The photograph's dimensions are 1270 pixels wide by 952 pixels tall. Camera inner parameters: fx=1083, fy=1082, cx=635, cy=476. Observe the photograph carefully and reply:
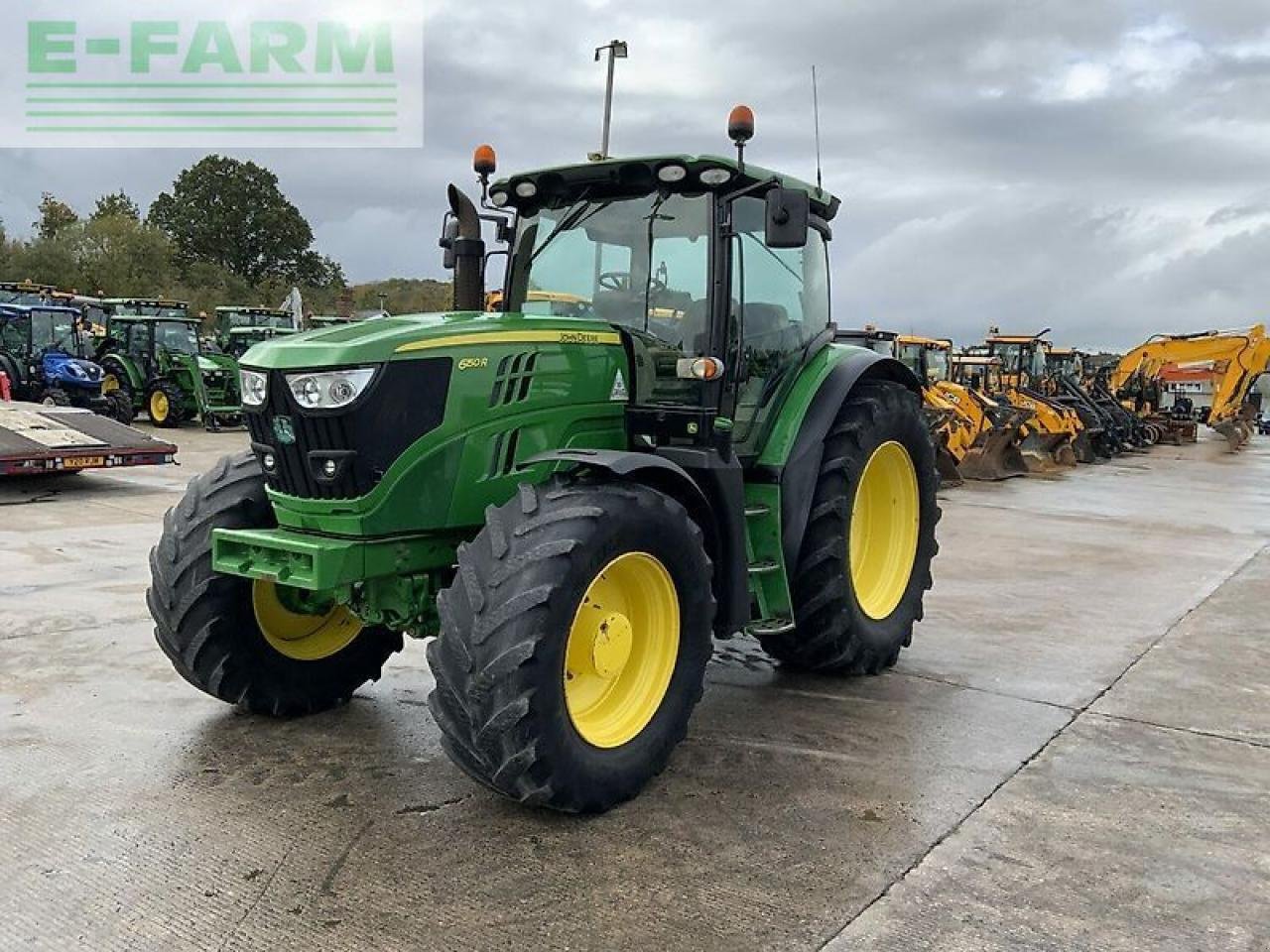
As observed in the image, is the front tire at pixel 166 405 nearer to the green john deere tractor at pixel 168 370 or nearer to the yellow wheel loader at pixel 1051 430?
the green john deere tractor at pixel 168 370

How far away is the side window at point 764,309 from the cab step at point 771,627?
0.74 metres

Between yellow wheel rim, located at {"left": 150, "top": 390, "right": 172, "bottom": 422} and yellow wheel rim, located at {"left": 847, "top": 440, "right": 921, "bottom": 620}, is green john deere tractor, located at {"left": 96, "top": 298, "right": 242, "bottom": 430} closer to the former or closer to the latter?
yellow wheel rim, located at {"left": 150, "top": 390, "right": 172, "bottom": 422}

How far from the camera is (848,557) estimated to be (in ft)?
16.1

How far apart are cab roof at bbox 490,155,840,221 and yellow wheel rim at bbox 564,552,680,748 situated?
5.30 ft

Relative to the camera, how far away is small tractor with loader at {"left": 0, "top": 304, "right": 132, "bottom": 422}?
1880 centimetres

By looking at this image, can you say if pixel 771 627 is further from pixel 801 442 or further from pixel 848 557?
pixel 801 442

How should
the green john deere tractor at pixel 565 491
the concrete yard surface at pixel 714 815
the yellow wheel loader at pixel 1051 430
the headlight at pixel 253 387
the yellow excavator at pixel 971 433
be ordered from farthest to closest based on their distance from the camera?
the yellow wheel loader at pixel 1051 430 < the yellow excavator at pixel 971 433 < the headlight at pixel 253 387 < the green john deere tractor at pixel 565 491 < the concrete yard surface at pixel 714 815

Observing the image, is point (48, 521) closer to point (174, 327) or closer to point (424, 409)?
Answer: point (424, 409)

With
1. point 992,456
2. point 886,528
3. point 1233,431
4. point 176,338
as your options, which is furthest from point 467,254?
point 1233,431

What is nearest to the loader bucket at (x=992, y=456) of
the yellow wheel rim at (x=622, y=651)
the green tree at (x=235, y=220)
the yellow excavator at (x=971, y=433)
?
the yellow excavator at (x=971, y=433)

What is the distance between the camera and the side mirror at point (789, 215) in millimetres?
4000

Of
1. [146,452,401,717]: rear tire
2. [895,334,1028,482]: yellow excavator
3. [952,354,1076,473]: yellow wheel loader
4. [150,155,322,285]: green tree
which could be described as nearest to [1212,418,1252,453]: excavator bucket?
[952,354,1076,473]: yellow wheel loader

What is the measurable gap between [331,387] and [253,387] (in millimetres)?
433

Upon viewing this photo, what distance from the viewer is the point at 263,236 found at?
57.7m
